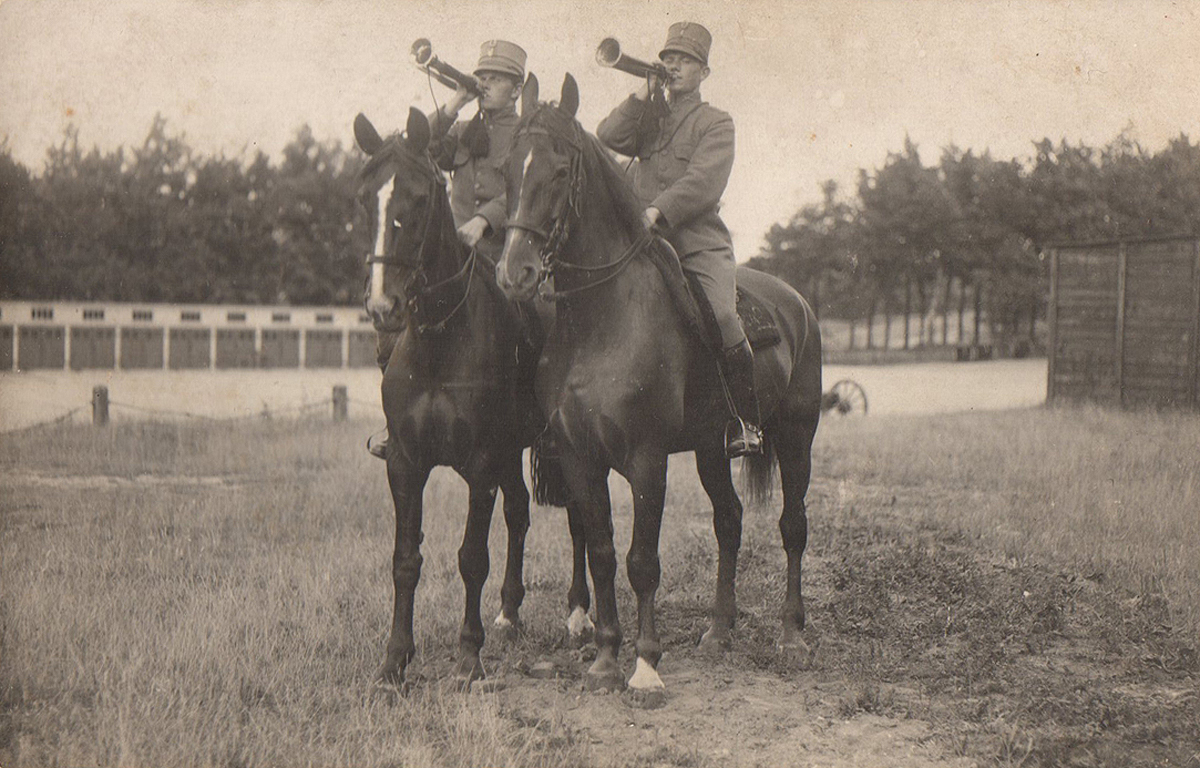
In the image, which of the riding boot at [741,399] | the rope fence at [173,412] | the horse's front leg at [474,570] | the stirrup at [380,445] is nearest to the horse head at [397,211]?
the stirrup at [380,445]

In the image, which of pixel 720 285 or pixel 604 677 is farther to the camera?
pixel 720 285

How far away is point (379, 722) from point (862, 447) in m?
Result: 9.45

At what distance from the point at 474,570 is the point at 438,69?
285 centimetres

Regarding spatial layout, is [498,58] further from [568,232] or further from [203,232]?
[203,232]

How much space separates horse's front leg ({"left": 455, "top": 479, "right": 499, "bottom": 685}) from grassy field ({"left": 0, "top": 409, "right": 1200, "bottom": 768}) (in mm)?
230

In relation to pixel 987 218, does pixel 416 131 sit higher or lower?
lower

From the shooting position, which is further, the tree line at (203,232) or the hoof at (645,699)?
the tree line at (203,232)

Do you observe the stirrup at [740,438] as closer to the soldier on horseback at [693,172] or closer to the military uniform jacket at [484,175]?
the soldier on horseback at [693,172]

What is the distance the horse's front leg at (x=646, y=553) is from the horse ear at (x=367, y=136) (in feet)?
6.60

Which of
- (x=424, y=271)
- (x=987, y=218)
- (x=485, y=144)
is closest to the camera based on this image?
(x=424, y=271)

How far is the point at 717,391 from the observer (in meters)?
5.31

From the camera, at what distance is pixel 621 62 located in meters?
4.96

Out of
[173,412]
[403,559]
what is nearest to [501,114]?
[403,559]

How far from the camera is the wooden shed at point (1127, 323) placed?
11.0 m
